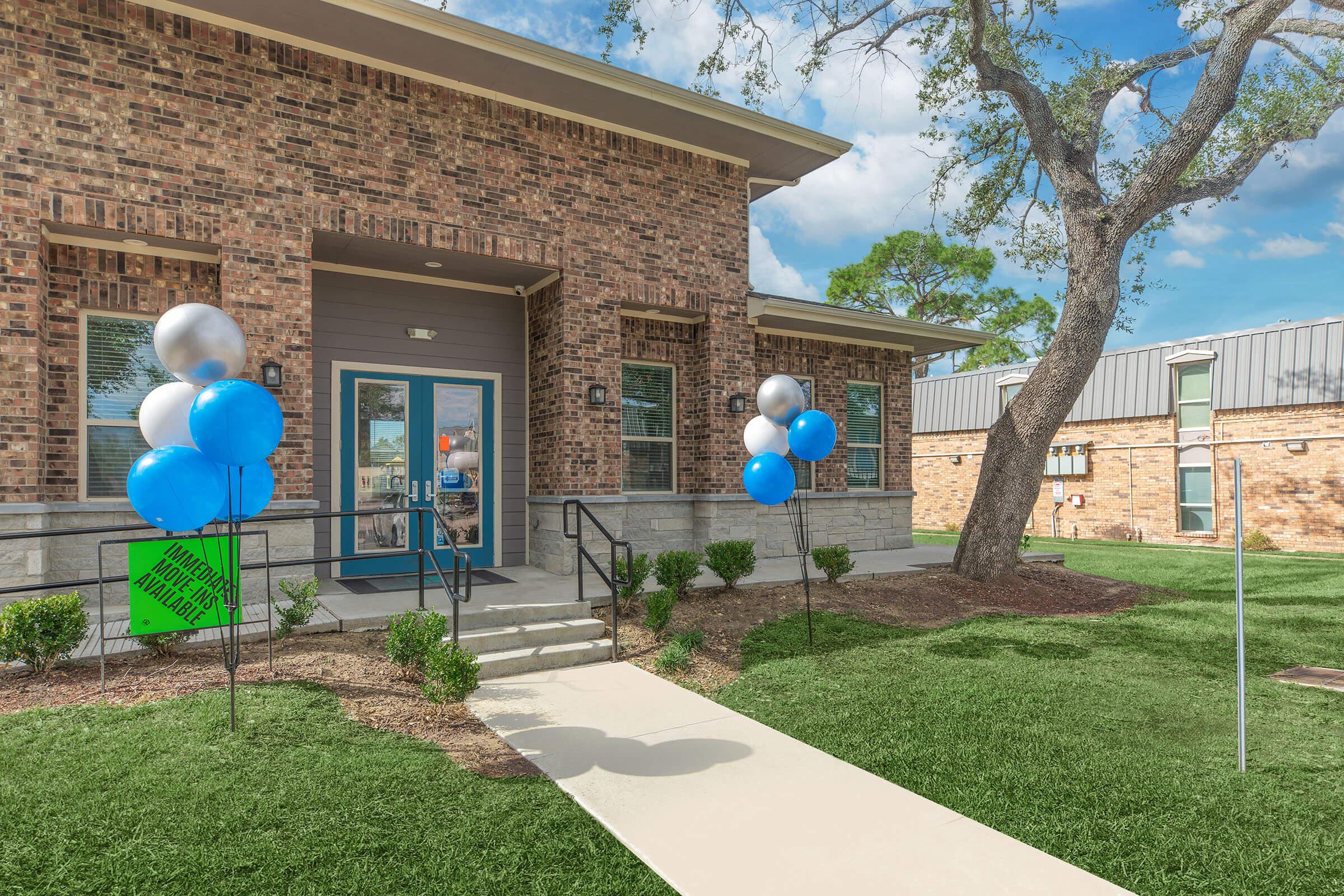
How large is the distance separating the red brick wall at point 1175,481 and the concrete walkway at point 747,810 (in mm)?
13711

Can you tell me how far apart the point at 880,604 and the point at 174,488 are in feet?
21.8

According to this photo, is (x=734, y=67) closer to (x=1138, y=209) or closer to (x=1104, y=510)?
(x=1138, y=209)

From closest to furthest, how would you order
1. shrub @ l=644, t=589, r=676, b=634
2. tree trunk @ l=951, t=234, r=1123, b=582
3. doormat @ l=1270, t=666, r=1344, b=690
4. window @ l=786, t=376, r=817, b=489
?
doormat @ l=1270, t=666, r=1344, b=690, shrub @ l=644, t=589, r=676, b=634, tree trunk @ l=951, t=234, r=1123, b=582, window @ l=786, t=376, r=817, b=489

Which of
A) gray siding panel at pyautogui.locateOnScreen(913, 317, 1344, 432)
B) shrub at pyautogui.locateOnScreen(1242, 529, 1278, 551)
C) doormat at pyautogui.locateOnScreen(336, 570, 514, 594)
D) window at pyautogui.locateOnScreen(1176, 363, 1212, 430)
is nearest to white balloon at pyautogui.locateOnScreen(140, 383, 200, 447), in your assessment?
doormat at pyautogui.locateOnScreen(336, 570, 514, 594)

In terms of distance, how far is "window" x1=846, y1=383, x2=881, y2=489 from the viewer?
1195cm

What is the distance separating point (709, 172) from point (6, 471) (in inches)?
310

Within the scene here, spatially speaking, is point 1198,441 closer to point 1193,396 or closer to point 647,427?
point 1193,396

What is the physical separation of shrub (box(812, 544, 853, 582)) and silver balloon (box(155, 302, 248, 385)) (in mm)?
6438

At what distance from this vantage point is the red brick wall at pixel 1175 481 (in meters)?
15.1

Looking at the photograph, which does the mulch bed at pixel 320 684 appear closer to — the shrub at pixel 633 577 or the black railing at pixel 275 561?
the black railing at pixel 275 561

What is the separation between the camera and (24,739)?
379 centimetres

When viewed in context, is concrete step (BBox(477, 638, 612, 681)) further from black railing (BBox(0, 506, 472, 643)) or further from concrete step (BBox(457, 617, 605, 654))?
black railing (BBox(0, 506, 472, 643))

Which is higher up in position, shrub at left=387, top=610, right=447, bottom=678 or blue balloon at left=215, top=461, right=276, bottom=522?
blue balloon at left=215, top=461, right=276, bottom=522

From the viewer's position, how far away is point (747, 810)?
3396 mm
